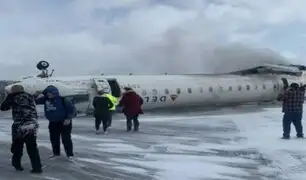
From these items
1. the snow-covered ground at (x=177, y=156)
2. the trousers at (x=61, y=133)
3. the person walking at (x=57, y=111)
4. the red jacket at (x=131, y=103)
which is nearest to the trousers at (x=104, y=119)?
the snow-covered ground at (x=177, y=156)

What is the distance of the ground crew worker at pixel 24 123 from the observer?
983cm

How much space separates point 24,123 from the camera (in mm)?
9828

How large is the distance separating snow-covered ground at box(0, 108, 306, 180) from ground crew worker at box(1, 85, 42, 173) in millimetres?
371

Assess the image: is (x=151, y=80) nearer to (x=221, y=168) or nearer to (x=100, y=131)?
(x=100, y=131)

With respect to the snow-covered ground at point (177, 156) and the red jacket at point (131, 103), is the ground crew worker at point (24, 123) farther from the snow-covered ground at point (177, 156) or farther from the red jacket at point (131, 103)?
the red jacket at point (131, 103)

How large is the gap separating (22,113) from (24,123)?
0.18 metres

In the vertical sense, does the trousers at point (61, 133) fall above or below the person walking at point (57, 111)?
below

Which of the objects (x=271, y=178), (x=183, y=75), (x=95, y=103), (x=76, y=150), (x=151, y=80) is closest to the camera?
(x=271, y=178)

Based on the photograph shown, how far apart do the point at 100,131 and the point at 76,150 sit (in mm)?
5446

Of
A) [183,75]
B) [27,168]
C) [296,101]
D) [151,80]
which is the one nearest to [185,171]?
[27,168]

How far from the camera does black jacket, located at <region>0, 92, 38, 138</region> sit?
387 inches

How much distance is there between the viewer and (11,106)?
9.96 meters

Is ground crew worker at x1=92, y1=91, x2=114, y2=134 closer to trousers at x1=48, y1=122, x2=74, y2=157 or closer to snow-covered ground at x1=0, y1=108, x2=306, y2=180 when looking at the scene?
snow-covered ground at x1=0, y1=108, x2=306, y2=180

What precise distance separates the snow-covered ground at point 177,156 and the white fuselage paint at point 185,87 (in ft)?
30.7
